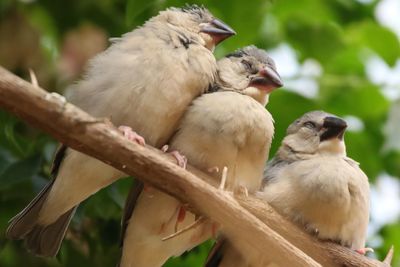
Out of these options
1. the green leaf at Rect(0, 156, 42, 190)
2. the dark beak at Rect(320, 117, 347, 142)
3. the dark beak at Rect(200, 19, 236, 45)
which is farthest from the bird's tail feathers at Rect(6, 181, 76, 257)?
the dark beak at Rect(320, 117, 347, 142)

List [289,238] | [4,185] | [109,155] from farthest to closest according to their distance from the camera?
[4,185] → [289,238] → [109,155]

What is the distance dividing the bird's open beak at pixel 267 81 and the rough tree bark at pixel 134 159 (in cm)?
110

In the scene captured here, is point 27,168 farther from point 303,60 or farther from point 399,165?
point 399,165

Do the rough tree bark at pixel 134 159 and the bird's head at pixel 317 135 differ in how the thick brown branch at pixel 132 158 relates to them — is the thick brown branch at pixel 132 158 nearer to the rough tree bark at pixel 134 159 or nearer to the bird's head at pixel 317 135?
the rough tree bark at pixel 134 159

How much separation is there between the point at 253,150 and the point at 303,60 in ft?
7.40

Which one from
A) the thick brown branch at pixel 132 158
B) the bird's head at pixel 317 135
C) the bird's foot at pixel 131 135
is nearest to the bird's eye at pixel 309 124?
the bird's head at pixel 317 135

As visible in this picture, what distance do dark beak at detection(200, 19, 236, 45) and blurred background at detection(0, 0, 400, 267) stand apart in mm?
315

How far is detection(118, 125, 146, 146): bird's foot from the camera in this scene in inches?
172

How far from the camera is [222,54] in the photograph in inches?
265

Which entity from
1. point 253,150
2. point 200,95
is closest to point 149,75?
point 200,95

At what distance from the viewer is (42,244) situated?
4.99m

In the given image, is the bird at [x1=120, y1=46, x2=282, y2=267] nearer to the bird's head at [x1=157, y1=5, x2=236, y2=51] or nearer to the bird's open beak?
the bird's open beak

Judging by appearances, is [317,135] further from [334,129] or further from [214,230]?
[214,230]

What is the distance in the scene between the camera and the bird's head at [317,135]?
538 centimetres
